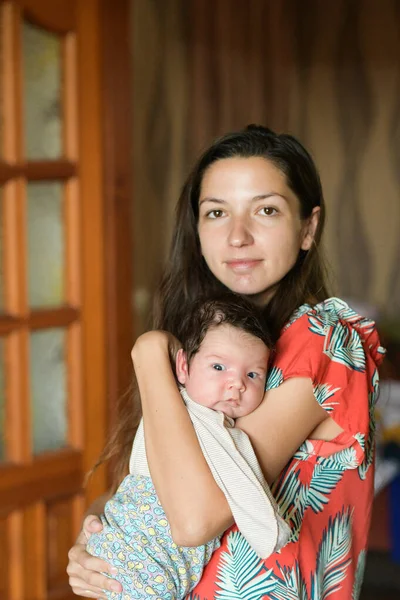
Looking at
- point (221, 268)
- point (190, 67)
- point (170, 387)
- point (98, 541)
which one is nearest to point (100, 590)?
point (98, 541)

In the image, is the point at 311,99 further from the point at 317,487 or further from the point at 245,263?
the point at 317,487

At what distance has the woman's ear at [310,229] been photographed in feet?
5.37


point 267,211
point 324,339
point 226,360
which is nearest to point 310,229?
point 267,211

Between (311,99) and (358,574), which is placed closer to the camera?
(358,574)

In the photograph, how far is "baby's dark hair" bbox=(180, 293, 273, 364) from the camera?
1416 mm

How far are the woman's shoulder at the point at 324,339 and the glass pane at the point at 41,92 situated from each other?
62.9 inches

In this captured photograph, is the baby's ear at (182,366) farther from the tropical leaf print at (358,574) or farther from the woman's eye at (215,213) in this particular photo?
the tropical leaf print at (358,574)

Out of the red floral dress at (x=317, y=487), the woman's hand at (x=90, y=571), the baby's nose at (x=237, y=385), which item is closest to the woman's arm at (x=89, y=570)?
the woman's hand at (x=90, y=571)

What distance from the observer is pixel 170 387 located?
4.55 ft

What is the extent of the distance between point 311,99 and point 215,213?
3.68 m

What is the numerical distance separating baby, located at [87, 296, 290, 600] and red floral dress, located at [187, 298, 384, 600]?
44 mm

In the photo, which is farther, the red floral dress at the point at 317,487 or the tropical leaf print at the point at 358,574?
the tropical leaf print at the point at 358,574

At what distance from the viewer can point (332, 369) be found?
145cm

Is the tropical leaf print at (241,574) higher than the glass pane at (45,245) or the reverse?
the reverse
